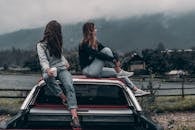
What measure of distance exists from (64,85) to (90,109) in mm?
557

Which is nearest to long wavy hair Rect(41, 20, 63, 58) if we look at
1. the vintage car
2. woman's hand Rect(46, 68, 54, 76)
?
woman's hand Rect(46, 68, 54, 76)

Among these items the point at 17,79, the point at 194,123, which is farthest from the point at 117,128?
the point at 17,79

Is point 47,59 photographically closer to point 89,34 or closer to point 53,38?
point 53,38

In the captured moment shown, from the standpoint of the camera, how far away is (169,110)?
19906 mm

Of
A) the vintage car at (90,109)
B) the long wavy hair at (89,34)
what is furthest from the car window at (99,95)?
the long wavy hair at (89,34)

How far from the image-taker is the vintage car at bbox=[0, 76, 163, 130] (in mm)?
7176

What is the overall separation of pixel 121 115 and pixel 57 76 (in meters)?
1.04

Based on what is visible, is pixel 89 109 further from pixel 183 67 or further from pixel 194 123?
pixel 183 67

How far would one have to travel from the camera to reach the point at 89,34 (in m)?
8.34

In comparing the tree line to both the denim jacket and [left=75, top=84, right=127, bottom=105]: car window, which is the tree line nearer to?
[left=75, top=84, right=127, bottom=105]: car window

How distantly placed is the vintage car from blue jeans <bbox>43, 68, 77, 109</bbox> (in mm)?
207

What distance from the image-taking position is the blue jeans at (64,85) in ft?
23.9

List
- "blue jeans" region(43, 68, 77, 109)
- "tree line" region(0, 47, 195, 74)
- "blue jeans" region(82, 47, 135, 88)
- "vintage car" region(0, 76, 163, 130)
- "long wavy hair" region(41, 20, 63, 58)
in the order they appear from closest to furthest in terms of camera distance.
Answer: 1. "vintage car" region(0, 76, 163, 130)
2. "blue jeans" region(43, 68, 77, 109)
3. "long wavy hair" region(41, 20, 63, 58)
4. "blue jeans" region(82, 47, 135, 88)
5. "tree line" region(0, 47, 195, 74)

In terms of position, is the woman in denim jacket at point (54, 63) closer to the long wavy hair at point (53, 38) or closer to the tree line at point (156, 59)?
the long wavy hair at point (53, 38)
